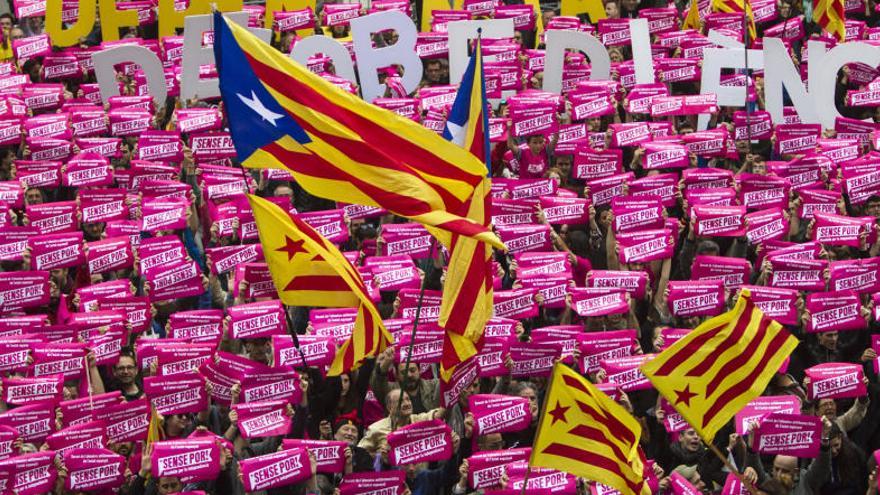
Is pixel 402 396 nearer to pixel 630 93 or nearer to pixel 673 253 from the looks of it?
pixel 673 253

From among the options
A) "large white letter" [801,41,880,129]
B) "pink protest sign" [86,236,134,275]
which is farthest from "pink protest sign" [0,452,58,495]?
"large white letter" [801,41,880,129]

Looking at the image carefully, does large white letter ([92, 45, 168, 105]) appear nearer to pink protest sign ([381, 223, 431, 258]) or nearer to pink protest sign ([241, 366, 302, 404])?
pink protest sign ([381, 223, 431, 258])

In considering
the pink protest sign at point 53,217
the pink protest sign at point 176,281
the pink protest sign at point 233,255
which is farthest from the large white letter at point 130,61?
the pink protest sign at point 176,281

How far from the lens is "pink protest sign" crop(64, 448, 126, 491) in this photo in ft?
53.5

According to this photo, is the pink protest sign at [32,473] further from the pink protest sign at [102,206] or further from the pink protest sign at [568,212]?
the pink protest sign at [568,212]

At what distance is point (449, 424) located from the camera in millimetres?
16797

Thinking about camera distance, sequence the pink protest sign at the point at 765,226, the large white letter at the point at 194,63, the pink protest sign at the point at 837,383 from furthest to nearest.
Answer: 1. the large white letter at the point at 194,63
2. the pink protest sign at the point at 765,226
3. the pink protest sign at the point at 837,383

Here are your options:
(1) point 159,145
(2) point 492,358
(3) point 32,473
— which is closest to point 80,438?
(3) point 32,473

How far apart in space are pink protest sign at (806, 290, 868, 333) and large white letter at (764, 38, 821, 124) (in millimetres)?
4739

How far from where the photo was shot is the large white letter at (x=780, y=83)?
22.5 meters

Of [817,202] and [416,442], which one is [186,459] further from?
[817,202]

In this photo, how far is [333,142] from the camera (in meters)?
15.6

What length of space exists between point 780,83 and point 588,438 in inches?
317

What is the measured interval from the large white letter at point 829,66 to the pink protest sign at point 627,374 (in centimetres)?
618
